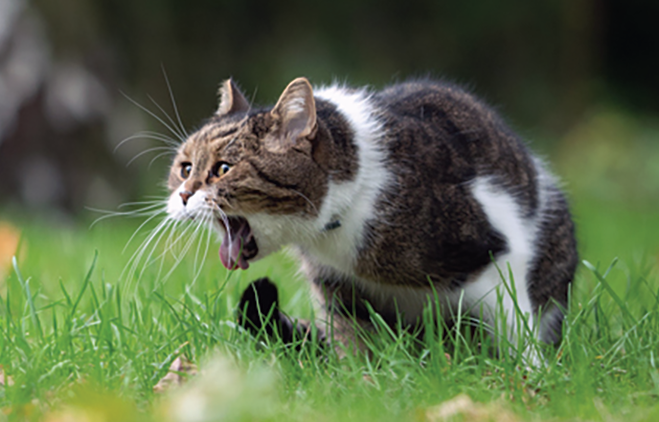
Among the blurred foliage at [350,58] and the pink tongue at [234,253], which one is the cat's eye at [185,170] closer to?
the pink tongue at [234,253]

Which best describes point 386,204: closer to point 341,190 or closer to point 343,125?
point 341,190

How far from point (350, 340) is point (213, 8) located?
6.14 metres

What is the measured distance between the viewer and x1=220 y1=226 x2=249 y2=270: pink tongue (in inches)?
94.3

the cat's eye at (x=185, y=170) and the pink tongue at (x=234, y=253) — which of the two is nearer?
the pink tongue at (x=234, y=253)

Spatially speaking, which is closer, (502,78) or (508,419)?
(508,419)

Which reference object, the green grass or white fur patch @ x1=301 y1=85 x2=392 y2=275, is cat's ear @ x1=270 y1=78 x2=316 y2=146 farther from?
the green grass

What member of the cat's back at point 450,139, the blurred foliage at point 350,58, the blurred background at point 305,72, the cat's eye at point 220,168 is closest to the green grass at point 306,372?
the cat's eye at point 220,168

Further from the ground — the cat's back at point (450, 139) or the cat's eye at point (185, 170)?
the cat's back at point (450, 139)

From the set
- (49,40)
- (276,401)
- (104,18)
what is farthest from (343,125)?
(104,18)

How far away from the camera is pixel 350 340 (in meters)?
2.49

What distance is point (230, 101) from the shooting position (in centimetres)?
278

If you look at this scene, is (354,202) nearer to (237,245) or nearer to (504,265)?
(237,245)

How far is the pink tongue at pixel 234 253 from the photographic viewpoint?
2396 mm

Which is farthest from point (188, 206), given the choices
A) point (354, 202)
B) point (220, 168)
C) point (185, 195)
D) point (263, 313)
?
point (354, 202)
